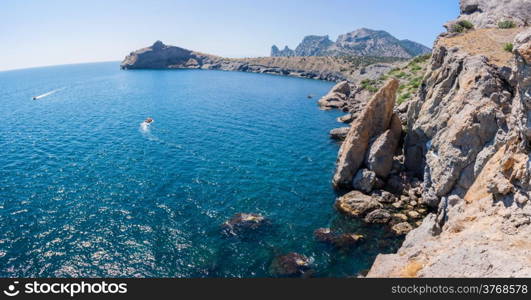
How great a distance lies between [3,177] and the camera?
52.6 meters

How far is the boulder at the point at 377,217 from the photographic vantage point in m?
40.5

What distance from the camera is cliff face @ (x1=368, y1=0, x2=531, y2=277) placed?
20.7 meters

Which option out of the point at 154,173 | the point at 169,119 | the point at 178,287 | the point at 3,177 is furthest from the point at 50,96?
the point at 178,287

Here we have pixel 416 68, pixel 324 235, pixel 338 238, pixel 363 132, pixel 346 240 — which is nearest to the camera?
pixel 346 240

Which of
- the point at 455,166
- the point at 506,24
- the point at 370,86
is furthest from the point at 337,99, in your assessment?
the point at 455,166

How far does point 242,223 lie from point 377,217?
1834 cm

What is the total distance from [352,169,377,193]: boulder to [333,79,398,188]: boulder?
122cm

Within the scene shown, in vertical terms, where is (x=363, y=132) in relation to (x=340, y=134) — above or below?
above

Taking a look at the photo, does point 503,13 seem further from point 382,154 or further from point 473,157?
point 473,157

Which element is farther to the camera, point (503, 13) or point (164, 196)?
point (503, 13)

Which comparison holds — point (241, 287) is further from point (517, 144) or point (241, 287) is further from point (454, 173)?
point (454, 173)

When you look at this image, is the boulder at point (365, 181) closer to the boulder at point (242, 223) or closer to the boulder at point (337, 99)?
the boulder at point (242, 223)

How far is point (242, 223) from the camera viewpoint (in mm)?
40094

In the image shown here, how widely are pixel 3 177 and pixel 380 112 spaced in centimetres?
6662
